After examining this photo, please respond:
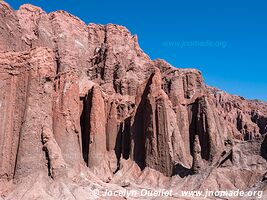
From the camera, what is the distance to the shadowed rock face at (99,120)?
33.6 meters

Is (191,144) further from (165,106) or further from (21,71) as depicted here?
(21,71)

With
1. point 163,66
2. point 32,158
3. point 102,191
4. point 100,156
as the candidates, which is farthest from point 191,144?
point 32,158

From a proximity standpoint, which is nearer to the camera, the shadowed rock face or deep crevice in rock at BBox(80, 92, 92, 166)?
the shadowed rock face

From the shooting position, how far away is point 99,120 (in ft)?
183

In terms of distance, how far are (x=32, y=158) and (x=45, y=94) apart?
610cm

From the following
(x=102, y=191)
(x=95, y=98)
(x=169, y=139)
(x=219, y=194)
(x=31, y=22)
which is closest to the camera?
(x=102, y=191)

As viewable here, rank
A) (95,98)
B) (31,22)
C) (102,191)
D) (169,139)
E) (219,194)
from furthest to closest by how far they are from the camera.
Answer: (31,22)
(95,98)
(169,139)
(219,194)
(102,191)

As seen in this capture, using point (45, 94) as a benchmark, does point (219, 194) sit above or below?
below

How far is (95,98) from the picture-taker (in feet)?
183

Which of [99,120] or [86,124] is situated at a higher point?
[99,120]

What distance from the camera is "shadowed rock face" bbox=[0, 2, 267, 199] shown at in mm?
33625

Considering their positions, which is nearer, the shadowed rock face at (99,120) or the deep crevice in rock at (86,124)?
the shadowed rock face at (99,120)

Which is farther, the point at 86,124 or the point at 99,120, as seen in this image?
the point at 86,124

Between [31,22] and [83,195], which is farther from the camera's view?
[31,22]
